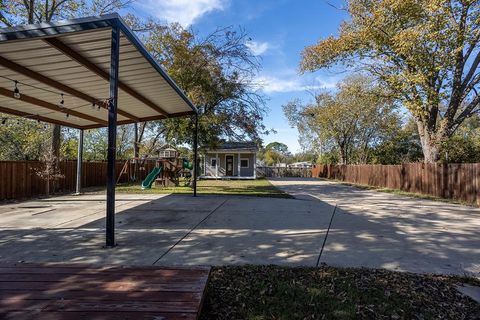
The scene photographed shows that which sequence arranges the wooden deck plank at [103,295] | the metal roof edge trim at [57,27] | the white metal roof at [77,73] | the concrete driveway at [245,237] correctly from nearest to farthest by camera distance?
the wooden deck plank at [103,295] → the concrete driveway at [245,237] → the metal roof edge trim at [57,27] → the white metal roof at [77,73]

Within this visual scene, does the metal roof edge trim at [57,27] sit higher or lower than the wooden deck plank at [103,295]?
higher

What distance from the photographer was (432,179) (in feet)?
51.0

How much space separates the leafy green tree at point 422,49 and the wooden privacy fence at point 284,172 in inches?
1048

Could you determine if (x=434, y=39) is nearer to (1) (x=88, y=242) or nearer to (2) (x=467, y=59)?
(2) (x=467, y=59)

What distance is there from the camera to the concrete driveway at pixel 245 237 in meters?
4.66

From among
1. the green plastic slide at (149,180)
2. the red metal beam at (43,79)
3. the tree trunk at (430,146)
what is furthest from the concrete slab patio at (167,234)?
the tree trunk at (430,146)

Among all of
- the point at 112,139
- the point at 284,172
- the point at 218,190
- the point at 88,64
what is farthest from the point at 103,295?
the point at 284,172

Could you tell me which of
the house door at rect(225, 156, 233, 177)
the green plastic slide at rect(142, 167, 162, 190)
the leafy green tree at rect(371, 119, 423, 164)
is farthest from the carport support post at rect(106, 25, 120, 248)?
the leafy green tree at rect(371, 119, 423, 164)

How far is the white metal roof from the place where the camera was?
5.14 meters

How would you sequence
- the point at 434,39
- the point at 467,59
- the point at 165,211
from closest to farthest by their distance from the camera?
the point at 165,211
the point at 434,39
the point at 467,59

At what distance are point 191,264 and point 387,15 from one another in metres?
16.0

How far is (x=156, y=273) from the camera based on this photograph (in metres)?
3.43

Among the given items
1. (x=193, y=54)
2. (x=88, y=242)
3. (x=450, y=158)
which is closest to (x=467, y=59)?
(x=450, y=158)

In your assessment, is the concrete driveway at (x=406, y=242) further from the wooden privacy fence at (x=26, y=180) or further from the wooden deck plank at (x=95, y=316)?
the wooden privacy fence at (x=26, y=180)
